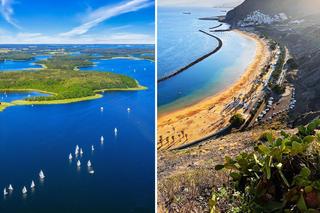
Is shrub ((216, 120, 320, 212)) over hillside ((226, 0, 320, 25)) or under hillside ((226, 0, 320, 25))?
under

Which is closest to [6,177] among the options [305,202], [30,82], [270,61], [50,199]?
[50,199]

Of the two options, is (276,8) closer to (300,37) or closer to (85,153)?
(300,37)

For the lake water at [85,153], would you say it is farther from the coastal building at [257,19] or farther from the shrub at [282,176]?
the shrub at [282,176]

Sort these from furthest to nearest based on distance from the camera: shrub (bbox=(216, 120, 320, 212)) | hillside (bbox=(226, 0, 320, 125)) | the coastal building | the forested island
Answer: the forested island
the coastal building
hillside (bbox=(226, 0, 320, 125))
shrub (bbox=(216, 120, 320, 212))

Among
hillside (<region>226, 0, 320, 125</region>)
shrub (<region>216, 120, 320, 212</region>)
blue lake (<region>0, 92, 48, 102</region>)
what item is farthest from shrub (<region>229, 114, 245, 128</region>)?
shrub (<region>216, 120, 320, 212</region>)

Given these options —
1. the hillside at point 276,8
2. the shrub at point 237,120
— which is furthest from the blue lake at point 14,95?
the hillside at point 276,8

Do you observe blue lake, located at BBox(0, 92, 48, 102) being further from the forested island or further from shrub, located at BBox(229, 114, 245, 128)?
shrub, located at BBox(229, 114, 245, 128)

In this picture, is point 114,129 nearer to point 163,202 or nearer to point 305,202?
point 163,202
